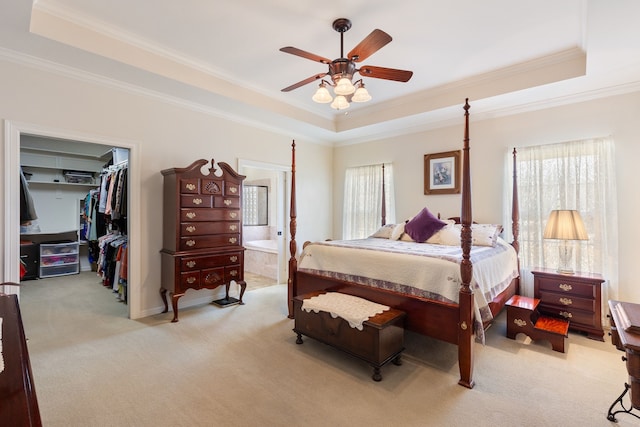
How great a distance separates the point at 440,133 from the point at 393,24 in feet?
7.66

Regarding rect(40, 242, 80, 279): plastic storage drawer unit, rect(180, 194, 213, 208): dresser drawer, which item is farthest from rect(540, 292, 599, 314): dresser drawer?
rect(40, 242, 80, 279): plastic storage drawer unit

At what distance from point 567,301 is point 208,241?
4.11 metres

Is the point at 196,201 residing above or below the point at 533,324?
above

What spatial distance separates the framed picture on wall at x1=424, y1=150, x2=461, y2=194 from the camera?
14.7 feet

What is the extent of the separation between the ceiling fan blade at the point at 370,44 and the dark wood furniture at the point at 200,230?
2.17m

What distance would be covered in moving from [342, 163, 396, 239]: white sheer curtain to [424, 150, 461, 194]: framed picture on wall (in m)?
0.65

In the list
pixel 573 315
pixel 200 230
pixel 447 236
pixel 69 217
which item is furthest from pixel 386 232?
pixel 69 217

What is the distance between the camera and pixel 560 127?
12.0 feet

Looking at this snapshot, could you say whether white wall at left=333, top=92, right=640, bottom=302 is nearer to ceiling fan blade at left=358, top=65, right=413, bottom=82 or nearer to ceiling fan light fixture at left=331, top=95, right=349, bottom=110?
ceiling fan blade at left=358, top=65, right=413, bottom=82

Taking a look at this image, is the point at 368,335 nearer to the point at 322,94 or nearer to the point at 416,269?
the point at 416,269

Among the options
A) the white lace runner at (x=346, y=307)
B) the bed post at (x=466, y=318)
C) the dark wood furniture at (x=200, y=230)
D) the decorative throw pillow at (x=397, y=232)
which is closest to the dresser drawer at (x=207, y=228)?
the dark wood furniture at (x=200, y=230)

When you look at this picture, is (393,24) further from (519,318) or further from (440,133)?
(519,318)

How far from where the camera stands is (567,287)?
10.5 ft

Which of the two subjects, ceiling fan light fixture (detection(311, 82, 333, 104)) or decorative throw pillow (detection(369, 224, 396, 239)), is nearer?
ceiling fan light fixture (detection(311, 82, 333, 104))
